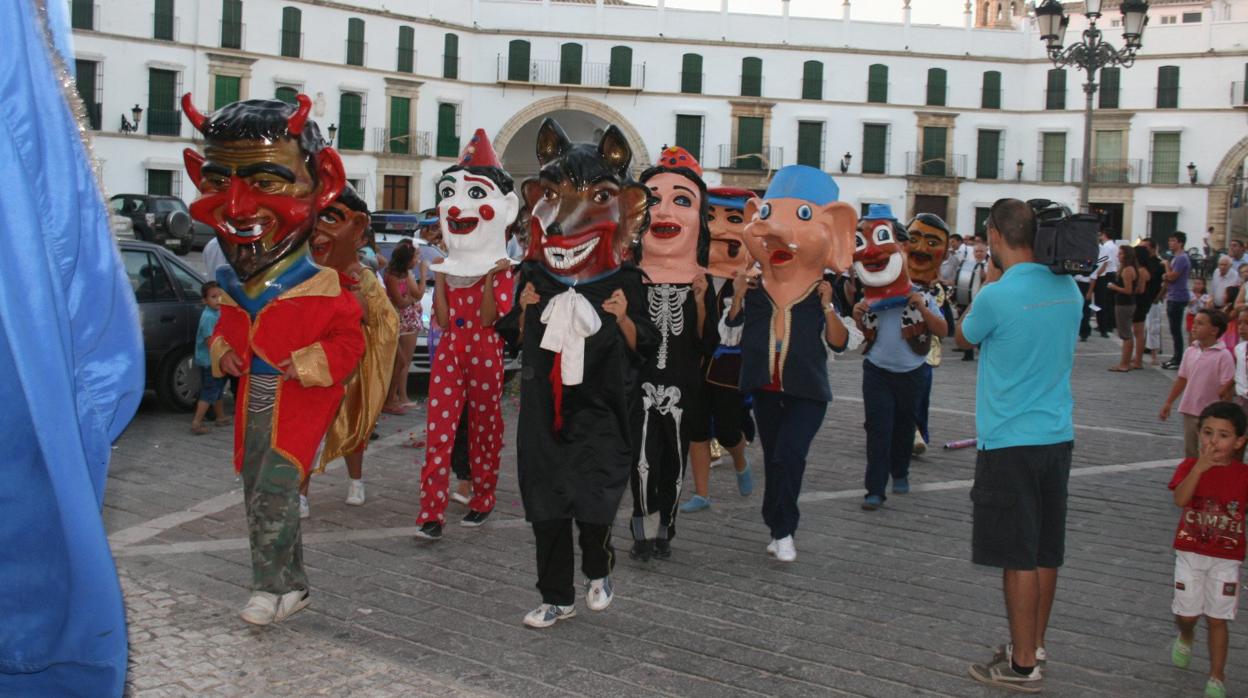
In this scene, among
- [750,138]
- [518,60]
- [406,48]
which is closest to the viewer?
[406,48]

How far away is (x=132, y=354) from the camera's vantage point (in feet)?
8.21

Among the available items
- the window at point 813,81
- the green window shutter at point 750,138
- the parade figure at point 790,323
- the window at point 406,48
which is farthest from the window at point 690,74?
the parade figure at point 790,323

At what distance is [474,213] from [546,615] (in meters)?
2.66

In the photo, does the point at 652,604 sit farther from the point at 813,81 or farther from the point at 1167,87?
the point at 1167,87

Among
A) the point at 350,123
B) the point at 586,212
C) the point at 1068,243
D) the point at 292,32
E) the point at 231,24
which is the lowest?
the point at 1068,243

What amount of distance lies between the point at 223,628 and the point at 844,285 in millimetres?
5325

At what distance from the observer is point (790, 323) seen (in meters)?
6.82

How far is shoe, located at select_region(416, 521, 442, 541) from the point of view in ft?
22.6

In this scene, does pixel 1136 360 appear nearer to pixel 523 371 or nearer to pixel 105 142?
pixel 523 371

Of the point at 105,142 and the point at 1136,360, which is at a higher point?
the point at 105,142

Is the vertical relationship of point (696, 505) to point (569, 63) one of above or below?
below

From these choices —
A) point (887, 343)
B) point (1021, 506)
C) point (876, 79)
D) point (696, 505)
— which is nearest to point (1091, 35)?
point (887, 343)

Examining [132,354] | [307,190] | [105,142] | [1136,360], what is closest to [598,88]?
[105,142]

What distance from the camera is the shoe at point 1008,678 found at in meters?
4.92
